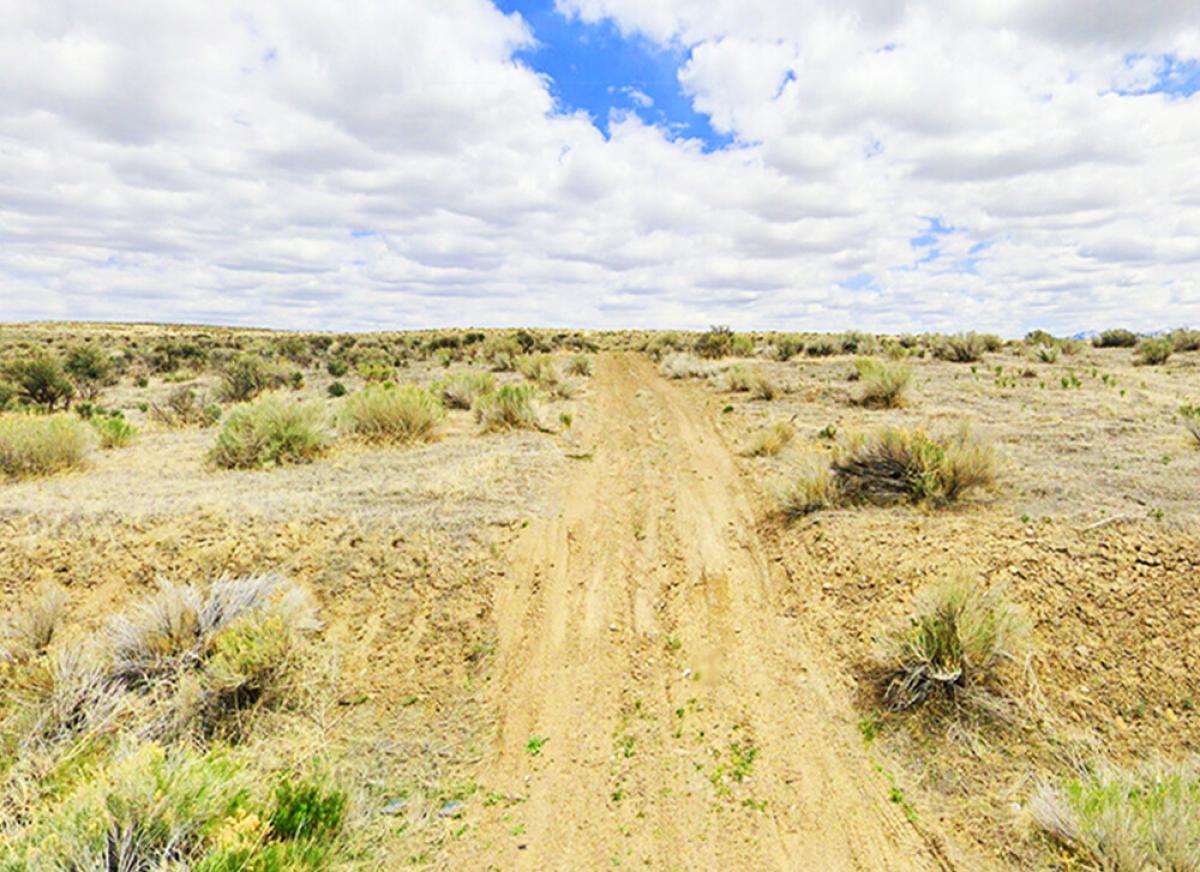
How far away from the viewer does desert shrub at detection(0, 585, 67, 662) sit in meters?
5.05

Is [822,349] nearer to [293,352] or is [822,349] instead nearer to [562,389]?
[562,389]

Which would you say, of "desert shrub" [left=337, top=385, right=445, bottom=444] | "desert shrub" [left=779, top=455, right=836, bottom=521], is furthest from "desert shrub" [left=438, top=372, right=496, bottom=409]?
"desert shrub" [left=779, top=455, right=836, bottom=521]

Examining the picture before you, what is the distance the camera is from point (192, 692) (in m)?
4.41

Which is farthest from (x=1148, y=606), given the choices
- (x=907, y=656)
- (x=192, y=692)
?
(x=192, y=692)

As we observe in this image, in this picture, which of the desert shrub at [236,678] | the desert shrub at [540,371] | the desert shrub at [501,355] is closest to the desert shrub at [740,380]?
the desert shrub at [540,371]

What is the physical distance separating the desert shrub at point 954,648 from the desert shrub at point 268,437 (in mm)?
9153

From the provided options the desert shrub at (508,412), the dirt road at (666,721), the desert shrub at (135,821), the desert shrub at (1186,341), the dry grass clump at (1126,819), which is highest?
the desert shrub at (1186,341)

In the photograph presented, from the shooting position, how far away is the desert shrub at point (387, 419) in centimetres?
1161

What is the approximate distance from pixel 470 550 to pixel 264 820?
369cm

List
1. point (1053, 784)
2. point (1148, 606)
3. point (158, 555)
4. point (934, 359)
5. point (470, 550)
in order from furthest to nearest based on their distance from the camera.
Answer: point (934, 359) < point (470, 550) < point (158, 555) < point (1148, 606) < point (1053, 784)

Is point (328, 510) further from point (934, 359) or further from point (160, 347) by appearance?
point (160, 347)

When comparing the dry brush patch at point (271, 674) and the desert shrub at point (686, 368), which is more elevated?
the desert shrub at point (686, 368)

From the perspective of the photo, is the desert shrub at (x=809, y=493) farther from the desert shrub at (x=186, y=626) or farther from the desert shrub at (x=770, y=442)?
the desert shrub at (x=186, y=626)

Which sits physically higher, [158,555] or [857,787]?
[158,555]
